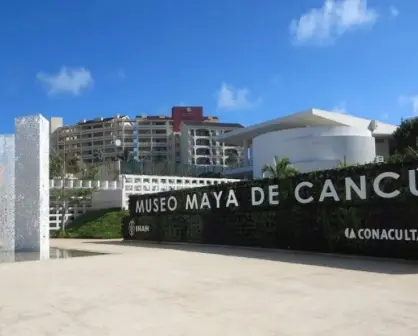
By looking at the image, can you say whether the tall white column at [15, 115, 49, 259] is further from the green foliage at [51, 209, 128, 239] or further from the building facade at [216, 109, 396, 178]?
the building facade at [216, 109, 396, 178]

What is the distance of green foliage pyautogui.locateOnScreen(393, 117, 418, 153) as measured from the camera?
53016mm

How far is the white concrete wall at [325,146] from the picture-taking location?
46.6 metres

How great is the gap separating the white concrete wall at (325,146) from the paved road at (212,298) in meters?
35.7

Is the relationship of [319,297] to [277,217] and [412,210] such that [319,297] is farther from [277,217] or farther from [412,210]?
[277,217]

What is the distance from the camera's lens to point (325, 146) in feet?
154

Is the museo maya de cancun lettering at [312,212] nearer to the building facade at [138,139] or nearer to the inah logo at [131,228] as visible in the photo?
the inah logo at [131,228]

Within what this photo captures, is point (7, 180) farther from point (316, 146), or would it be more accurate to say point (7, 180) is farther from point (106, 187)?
point (316, 146)

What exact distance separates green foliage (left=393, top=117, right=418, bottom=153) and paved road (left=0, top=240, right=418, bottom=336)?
45.4m

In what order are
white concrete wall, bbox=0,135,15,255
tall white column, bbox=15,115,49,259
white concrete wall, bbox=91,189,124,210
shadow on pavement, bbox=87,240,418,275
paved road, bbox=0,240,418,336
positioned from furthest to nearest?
white concrete wall, bbox=91,189,124,210
white concrete wall, bbox=0,135,15,255
tall white column, bbox=15,115,49,259
shadow on pavement, bbox=87,240,418,275
paved road, bbox=0,240,418,336

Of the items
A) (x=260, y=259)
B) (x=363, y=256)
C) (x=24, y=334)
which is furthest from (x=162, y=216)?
(x=24, y=334)

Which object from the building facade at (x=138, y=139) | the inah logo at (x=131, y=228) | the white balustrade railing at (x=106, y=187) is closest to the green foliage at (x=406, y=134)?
the white balustrade railing at (x=106, y=187)

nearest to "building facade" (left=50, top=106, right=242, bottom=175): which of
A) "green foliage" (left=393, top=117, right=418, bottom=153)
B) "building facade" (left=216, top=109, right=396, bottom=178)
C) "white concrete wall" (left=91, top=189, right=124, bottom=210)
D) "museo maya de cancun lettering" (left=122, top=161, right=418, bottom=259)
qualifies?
"green foliage" (left=393, top=117, right=418, bottom=153)

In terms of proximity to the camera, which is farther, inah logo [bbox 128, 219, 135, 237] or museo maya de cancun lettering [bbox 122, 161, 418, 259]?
inah logo [bbox 128, 219, 135, 237]

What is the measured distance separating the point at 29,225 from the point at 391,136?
53.0 metres
